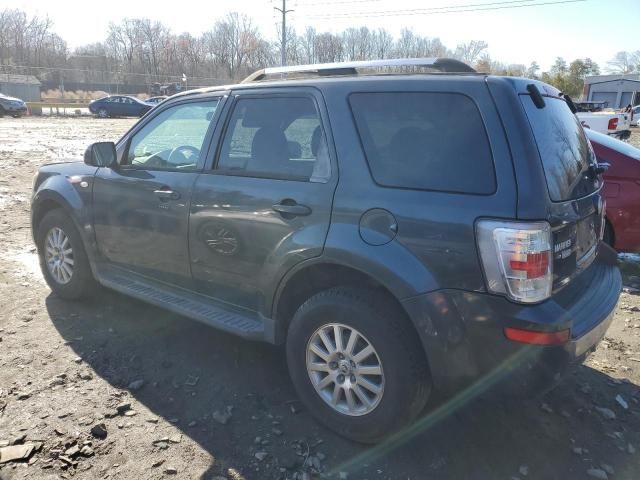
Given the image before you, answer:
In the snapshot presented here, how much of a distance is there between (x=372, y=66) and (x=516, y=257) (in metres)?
1.51

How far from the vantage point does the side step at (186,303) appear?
10.6 ft

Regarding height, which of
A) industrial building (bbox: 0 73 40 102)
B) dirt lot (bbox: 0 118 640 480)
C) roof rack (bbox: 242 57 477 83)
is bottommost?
dirt lot (bbox: 0 118 640 480)

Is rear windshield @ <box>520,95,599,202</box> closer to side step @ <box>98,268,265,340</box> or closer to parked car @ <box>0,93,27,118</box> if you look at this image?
side step @ <box>98,268,265,340</box>

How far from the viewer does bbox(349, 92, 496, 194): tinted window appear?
2.38 meters

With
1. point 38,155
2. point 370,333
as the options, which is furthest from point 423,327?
point 38,155

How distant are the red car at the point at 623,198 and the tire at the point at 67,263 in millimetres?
5010

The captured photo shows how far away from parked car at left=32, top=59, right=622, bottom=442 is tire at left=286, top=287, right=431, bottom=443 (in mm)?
10

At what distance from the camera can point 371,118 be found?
2756mm

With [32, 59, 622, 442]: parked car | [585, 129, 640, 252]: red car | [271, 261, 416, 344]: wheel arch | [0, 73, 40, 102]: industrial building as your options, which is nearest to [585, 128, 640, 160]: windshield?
[585, 129, 640, 252]: red car

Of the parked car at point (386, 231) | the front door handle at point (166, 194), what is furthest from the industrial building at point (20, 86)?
the parked car at point (386, 231)

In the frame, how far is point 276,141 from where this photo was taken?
3205 millimetres

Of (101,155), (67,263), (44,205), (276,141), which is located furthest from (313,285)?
(44,205)

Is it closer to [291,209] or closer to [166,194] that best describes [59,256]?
[166,194]

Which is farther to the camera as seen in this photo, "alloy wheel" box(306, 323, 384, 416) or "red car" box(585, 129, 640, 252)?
"red car" box(585, 129, 640, 252)
